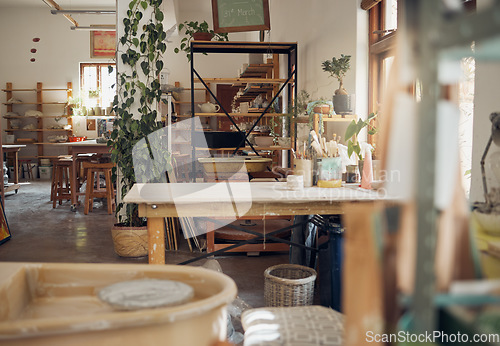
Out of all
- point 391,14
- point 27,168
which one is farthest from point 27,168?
point 391,14

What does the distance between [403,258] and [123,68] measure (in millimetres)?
4556

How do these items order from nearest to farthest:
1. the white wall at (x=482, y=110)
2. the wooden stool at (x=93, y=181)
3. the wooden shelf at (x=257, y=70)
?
1. the white wall at (x=482, y=110)
2. the wooden stool at (x=93, y=181)
3. the wooden shelf at (x=257, y=70)

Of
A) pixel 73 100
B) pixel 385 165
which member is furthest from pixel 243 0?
pixel 73 100

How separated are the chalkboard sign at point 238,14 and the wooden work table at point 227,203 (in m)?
2.91

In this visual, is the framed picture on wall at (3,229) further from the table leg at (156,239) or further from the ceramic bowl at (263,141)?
the table leg at (156,239)

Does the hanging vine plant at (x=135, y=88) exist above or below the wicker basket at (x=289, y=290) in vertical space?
above

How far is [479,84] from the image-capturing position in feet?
8.45

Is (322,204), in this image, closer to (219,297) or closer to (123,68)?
(219,297)

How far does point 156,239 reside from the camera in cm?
254

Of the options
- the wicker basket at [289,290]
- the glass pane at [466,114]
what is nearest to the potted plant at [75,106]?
the wicker basket at [289,290]

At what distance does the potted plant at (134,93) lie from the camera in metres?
4.71

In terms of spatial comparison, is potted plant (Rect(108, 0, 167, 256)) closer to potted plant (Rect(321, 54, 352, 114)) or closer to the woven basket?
the woven basket

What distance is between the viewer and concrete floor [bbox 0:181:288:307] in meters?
3.90

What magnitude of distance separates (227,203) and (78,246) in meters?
2.90
